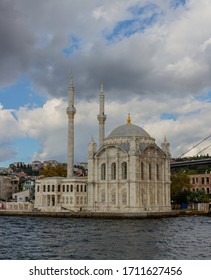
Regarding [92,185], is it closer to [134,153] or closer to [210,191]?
[134,153]

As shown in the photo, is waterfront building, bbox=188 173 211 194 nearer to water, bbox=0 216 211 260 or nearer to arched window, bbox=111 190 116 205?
arched window, bbox=111 190 116 205

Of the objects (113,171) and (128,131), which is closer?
(113,171)

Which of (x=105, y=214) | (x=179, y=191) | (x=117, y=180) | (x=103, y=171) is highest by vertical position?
(x=103, y=171)

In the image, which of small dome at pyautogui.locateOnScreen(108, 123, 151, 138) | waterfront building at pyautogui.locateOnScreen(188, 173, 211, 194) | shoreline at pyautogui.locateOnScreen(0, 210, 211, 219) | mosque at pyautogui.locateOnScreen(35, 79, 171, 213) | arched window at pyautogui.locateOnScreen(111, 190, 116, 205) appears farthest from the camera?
waterfront building at pyautogui.locateOnScreen(188, 173, 211, 194)

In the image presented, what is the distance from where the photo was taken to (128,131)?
8000 cm

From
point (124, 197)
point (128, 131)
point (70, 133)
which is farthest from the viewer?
point (70, 133)

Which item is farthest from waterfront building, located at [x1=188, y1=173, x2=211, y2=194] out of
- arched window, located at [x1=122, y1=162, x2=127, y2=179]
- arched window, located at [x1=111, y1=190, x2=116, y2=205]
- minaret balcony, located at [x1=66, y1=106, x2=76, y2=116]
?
arched window, located at [x1=122, y1=162, x2=127, y2=179]

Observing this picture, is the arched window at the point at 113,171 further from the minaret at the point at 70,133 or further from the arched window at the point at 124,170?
the minaret at the point at 70,133

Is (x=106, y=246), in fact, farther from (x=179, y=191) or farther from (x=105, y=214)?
(x=179, y=191)

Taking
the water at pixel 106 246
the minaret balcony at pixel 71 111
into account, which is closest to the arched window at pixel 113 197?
the minaret balcony at pixel 71 111

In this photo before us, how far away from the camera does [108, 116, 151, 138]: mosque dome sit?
79562 mm

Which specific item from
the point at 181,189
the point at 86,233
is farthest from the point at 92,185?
the point at 86,233

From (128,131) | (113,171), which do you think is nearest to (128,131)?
(128,131)
